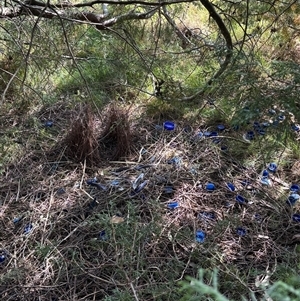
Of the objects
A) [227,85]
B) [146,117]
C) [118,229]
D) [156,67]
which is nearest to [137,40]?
[156,67]

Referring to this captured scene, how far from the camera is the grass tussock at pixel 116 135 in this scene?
2412 mm

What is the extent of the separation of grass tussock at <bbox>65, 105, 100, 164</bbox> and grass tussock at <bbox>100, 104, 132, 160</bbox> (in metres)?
0.11

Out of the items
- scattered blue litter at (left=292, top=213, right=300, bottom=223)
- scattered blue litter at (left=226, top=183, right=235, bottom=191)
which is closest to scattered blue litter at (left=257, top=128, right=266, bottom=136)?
scattered blue litter at (left=226, top=183, right=235, bottom=191)

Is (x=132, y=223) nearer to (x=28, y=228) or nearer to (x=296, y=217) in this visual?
(x=28, y=228)

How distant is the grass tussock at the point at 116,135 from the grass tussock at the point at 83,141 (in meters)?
0.11

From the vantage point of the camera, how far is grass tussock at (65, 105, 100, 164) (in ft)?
7.72

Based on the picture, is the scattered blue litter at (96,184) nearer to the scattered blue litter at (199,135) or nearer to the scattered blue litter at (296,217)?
the scattered blue litter at (199,135)

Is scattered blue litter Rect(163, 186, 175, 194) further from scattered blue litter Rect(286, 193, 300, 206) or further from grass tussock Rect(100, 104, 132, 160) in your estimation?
scattered blue litter Rect(286, 193, 300, 206)

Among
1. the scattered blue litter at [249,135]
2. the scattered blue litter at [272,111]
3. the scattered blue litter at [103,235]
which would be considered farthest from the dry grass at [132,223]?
the scattered blue litter at [272,111]

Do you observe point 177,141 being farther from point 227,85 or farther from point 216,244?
point 216,244

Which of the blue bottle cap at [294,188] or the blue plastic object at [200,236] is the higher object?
the blue bottle cap at [294,188]

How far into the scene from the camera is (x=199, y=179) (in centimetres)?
222

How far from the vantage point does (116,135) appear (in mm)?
2482

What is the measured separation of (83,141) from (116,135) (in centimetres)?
22
